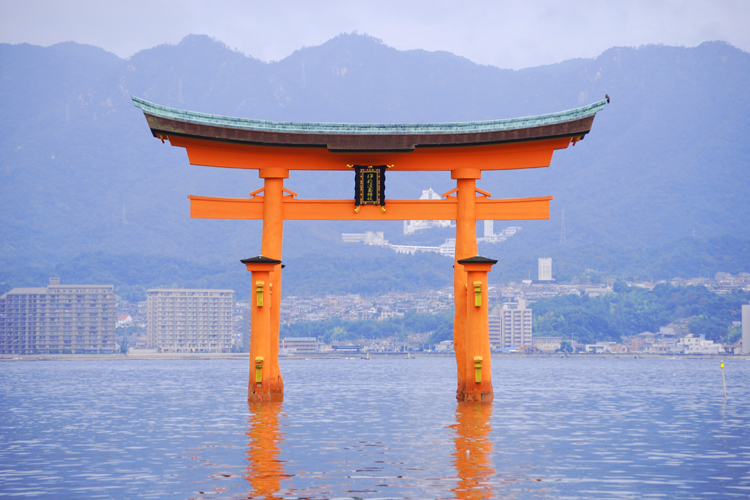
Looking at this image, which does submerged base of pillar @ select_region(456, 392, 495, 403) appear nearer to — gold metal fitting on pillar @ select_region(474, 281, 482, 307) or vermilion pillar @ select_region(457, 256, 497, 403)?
vermilion pillar @ select_region(457, 256, 497, 403)

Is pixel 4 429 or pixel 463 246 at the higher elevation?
pixel 463 246

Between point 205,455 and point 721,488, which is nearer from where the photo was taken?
point 721,488

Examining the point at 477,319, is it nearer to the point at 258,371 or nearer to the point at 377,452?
the point at 258,371

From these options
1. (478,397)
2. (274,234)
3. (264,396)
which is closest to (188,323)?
(264,396)

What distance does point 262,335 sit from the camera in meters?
23.6

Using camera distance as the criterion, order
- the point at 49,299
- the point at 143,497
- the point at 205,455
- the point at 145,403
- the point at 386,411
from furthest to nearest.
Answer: the point at 49,299 → the point at 145,403 → the point at 386,411 → the point at 205,455 → the point at 143,497

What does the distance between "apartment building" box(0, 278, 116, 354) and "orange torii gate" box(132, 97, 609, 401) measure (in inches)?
5421

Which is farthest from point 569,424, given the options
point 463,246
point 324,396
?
point 324,396

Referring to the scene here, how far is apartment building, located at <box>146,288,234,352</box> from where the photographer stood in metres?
161

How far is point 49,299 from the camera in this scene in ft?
506

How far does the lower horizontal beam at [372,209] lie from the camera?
982 inches

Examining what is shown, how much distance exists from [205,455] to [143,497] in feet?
12.6

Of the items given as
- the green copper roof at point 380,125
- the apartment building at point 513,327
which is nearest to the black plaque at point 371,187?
the green copper roof at point 380,125

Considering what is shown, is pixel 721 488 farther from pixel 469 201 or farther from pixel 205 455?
pixel 469 201
